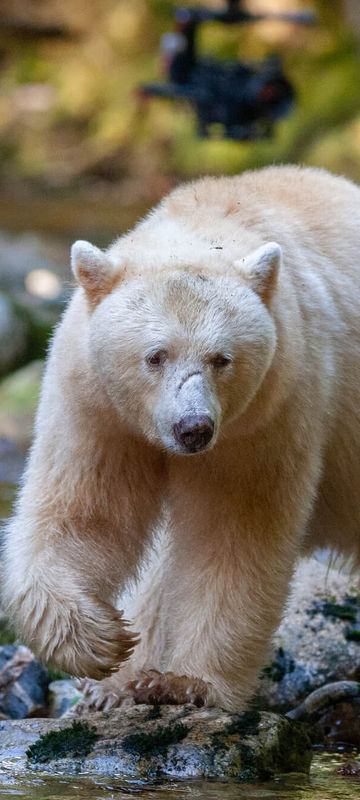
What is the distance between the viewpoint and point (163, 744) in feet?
16.5

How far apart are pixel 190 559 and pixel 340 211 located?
1958mm

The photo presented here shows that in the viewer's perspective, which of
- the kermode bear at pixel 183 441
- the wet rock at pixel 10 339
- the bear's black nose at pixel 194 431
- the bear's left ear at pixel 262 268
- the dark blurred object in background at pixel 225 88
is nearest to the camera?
the bear's black nose at pixel 194 431

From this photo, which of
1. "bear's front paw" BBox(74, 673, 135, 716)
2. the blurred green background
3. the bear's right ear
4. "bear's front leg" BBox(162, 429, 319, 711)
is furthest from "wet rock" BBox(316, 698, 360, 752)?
the blurred green background

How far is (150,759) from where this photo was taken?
496 cm

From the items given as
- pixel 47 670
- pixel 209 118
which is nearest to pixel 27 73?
pixel 209 118

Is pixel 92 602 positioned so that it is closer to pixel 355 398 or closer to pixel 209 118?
pixel 355 398

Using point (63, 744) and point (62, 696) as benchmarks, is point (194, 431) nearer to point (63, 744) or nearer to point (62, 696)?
point (63, 744)

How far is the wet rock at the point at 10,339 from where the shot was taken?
14.3m

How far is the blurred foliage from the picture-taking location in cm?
2836

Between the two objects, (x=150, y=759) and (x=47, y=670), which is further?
(x=47, y=670)

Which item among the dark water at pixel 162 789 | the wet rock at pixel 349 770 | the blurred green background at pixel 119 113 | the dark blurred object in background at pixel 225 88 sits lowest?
the dark water at pixel 162 789

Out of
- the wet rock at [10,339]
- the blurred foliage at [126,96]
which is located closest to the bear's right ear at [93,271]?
the wet rock at [10,339]

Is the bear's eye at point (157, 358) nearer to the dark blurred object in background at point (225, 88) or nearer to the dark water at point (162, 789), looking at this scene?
the dark water at point (162, 789)

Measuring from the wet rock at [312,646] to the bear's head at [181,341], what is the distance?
7.58 ft
